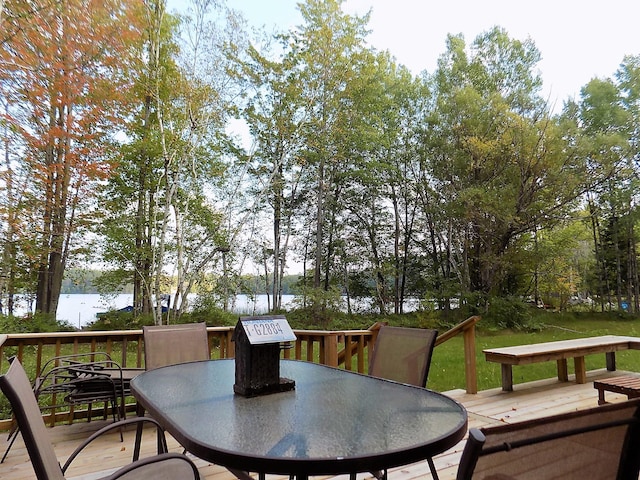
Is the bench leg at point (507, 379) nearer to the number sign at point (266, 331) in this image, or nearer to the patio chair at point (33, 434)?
the number sign at point (266, 331)

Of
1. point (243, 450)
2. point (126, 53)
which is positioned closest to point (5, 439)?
point (243, 450)

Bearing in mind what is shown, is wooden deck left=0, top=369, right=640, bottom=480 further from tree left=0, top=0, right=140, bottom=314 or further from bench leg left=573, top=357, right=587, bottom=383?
tree left=0, top=0, right=140, bottom=314

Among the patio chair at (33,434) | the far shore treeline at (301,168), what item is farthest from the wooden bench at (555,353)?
the far shore treeline at (301,168)

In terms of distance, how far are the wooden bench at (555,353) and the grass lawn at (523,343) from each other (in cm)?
82

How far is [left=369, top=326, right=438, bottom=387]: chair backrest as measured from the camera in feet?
6.95

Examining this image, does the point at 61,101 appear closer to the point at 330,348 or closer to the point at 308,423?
the point at 330,348

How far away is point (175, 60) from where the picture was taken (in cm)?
694

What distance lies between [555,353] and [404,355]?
110 inches

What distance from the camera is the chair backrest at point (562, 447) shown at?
0.70 m

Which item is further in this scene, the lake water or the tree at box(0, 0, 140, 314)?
the lake water

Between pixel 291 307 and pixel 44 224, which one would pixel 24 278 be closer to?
pixel 44 224

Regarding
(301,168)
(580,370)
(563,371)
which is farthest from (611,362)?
(301,168)

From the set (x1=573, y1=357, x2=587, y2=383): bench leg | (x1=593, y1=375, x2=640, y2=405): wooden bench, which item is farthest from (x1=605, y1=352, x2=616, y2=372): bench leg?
(x1=593, y1=375, x2=640, y2=405): wooden bench

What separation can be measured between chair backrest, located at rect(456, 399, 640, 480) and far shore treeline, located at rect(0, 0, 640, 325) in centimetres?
663
